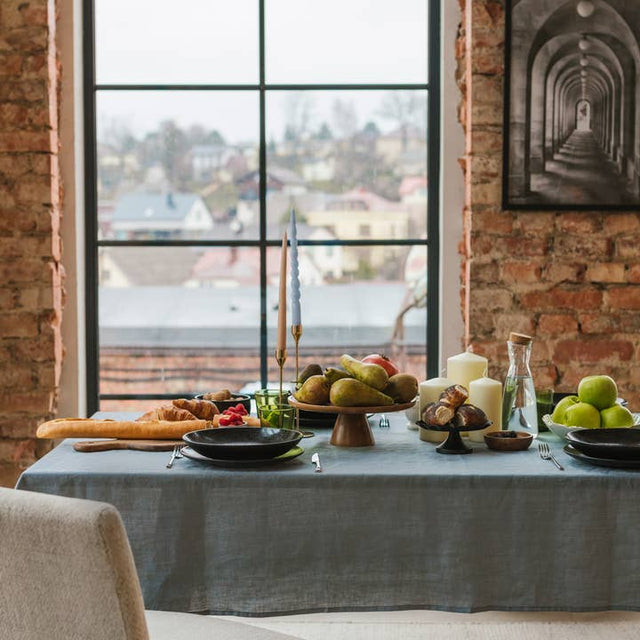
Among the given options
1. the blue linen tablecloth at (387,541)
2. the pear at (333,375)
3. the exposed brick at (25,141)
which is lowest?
the blue linen tablecloth at (387,541)

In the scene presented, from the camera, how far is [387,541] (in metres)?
1.66

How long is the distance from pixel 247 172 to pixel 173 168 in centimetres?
29

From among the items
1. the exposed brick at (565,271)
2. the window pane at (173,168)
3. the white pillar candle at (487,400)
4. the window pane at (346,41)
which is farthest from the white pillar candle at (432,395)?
the window pane at (346,41)

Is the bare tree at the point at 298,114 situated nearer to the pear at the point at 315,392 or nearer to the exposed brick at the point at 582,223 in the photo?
the exposed brick at the point at 582,223

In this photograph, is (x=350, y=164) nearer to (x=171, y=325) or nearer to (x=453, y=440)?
(x=171, y=325)

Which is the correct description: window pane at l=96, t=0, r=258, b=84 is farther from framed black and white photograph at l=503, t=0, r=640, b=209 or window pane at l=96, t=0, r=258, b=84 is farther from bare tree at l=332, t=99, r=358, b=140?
framed black and white photograph at l=503, t=0, r=640, b=209

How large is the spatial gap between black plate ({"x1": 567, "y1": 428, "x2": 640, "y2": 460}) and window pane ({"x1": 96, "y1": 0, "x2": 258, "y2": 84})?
87.0 inches

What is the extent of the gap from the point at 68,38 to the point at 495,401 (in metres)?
2.27

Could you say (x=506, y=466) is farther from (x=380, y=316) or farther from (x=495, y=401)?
(x=380, y=316)

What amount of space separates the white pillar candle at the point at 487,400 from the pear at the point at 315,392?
0.35 m

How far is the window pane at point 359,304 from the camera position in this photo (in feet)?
11.5

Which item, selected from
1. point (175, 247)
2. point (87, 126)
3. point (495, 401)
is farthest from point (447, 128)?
Result: point (495, 401)

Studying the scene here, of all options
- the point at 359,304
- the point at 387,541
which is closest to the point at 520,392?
the point at 387,541

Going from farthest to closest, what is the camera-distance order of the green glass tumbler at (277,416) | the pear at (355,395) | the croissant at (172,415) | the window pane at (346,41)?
the window pane at (346,41) → the croissant at (172,415) → the green glass tumbler at (277,416) → the pear at (355,395)
